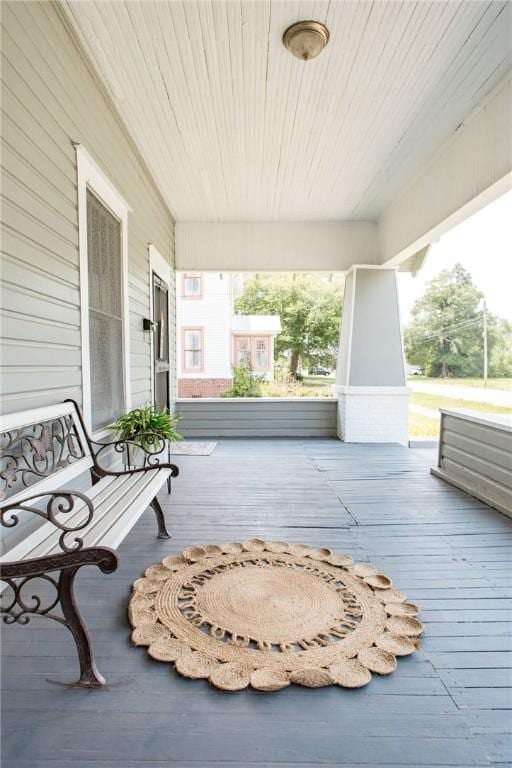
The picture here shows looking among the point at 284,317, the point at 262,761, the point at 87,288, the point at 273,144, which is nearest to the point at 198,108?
the point at 273,144

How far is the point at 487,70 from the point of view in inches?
110

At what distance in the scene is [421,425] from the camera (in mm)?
10992

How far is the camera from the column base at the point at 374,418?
19.5 ft

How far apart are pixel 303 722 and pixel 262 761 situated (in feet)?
0.57

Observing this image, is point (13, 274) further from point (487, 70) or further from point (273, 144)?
point (487, 70)

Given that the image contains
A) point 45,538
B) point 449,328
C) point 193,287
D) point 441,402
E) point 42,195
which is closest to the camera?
point 45,538

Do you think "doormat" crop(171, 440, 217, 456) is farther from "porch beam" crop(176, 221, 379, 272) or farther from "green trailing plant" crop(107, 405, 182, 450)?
"porch beam" crop(176, 221, 379, 272)

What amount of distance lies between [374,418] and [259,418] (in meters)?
1.65

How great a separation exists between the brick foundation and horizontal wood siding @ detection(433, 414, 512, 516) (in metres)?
7.32

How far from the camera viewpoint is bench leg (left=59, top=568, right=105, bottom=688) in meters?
1.38

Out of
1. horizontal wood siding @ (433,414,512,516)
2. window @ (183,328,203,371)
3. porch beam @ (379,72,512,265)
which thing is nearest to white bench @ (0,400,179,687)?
horizontal wood siding @ (433,414,512,516)

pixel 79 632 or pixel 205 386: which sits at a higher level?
pixel 205 386

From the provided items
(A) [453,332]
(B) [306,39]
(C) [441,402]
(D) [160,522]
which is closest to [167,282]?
(B) [306,39]

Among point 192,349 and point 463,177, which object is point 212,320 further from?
point 463,177
